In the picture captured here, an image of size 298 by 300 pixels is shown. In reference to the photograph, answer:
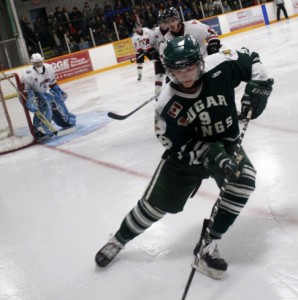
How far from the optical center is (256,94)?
1.71m

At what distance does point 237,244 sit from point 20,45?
9.56 meters

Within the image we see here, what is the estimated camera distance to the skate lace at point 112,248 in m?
1.89

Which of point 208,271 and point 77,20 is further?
point 77,20

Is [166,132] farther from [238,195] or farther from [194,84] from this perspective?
[238,195]

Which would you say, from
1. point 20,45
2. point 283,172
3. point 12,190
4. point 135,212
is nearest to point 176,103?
point 135,212

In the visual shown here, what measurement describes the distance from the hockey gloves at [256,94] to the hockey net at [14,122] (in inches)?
130

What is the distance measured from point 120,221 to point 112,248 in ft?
1.34

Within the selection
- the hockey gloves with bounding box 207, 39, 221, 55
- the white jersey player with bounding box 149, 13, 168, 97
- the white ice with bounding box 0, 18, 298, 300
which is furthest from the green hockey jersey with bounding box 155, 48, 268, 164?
the white jersey player with bounding box 149, 13, 168, 97

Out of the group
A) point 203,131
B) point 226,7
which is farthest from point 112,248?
point 226,7

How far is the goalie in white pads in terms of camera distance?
15.3 ft

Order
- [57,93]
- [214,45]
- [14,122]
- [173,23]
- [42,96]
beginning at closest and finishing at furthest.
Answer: [173,23]
[214,45]
[42,96]
[57,93]
[14,122]

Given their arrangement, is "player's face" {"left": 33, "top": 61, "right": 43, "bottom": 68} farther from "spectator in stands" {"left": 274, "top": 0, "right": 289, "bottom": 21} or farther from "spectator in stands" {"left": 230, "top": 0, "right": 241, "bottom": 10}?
"spectator in stands" {"left": 274, "top": 0, "right": 289, "bottom": 21}

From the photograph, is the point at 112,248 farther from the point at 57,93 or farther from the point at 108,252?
the point at 57,93

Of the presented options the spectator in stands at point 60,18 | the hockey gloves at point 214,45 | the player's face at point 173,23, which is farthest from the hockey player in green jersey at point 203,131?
the spectator in stands at point 60,18
